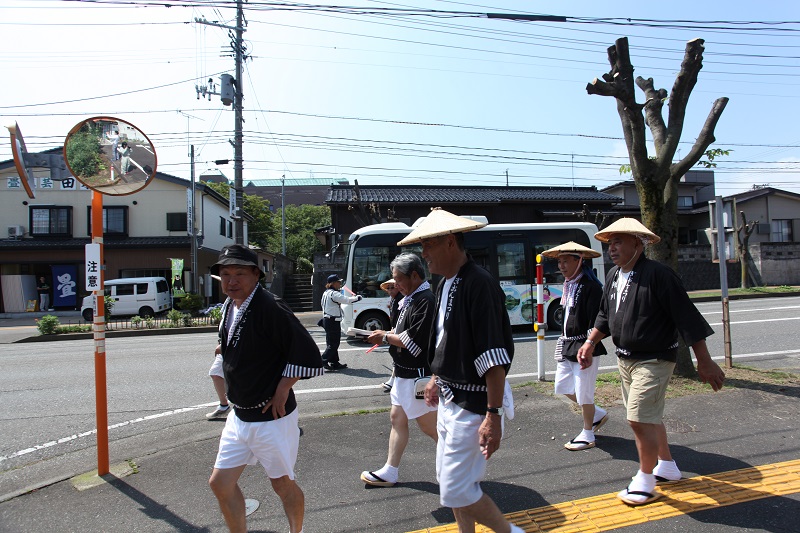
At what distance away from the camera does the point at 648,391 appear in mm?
3391

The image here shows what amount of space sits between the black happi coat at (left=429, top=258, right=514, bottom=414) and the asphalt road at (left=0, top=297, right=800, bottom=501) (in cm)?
359

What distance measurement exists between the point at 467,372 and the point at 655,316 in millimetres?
1690

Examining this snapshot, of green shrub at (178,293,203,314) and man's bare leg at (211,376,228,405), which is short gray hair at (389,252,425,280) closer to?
man's bare leg at (211,376,228,405)

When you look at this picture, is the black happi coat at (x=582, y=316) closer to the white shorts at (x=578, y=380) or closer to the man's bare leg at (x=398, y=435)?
the white shorts at (x=578, y=380)

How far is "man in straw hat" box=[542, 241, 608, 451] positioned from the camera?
4.40 meters

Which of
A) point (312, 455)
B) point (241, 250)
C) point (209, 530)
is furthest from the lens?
→ point (312, 455)

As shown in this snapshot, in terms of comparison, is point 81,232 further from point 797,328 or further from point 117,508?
point 797,328

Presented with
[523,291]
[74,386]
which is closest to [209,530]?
[74,386]

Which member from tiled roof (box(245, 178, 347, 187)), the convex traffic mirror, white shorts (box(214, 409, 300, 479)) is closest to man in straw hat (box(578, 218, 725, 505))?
white shorts (box(214, 409, 300, 479))

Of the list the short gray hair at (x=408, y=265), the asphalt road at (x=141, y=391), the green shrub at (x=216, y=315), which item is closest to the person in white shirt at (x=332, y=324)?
the asphalt road at (x=141, y=391)

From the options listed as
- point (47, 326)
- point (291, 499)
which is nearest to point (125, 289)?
point (47, 326)

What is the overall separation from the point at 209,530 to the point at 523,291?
422 inches

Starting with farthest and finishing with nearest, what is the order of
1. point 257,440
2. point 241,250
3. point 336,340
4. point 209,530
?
point 336,340 < point 209,530 < point 241,250 < point 257,440

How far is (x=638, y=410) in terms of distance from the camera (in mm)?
3400
